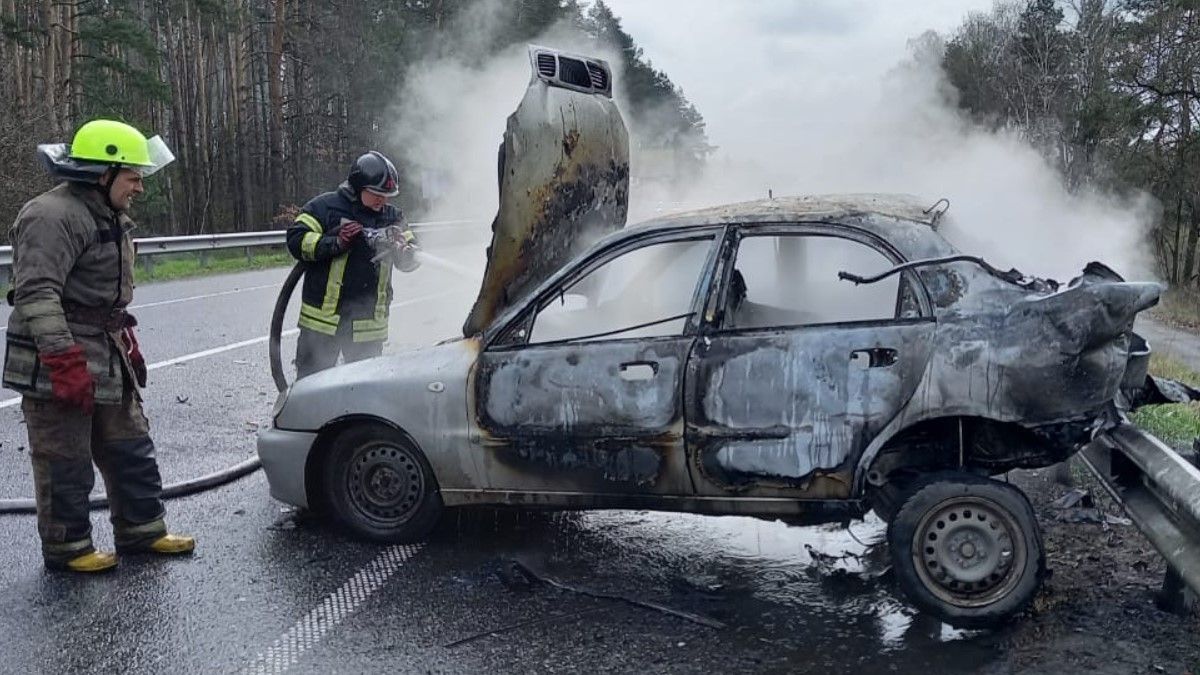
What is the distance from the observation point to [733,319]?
4355mm

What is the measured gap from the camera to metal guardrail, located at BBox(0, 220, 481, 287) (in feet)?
49.2

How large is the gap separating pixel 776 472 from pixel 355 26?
33326 millimetres

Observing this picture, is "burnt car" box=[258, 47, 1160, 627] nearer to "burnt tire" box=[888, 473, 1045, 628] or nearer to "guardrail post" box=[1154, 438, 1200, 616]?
"burnt tire" box=[888, 473, 1045, 628]

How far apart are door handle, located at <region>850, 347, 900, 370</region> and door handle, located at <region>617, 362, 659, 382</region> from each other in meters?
0.80

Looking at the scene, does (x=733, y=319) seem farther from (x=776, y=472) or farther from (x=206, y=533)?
(x=206, y=533)

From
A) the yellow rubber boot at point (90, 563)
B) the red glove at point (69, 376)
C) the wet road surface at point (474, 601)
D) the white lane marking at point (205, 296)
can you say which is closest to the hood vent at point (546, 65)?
the wet road surface at point (474, 601)

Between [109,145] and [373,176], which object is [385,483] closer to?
[109,145]

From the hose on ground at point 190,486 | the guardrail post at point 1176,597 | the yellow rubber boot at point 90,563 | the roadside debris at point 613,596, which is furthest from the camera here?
the hose on ground at point 190,486

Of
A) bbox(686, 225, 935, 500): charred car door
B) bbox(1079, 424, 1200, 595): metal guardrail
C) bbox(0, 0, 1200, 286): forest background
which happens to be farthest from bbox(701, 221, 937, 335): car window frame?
bbox(0, 0, 1200, 286): forest background

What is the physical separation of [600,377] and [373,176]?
2394 mm

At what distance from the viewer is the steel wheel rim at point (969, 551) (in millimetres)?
3916

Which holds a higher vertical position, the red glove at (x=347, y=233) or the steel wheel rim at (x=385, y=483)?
the red glove at (x=347, y=233)

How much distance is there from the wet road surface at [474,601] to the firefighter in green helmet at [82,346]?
233 mm

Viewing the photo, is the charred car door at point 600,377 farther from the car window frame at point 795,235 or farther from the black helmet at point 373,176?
the black helmet at point 373,176
